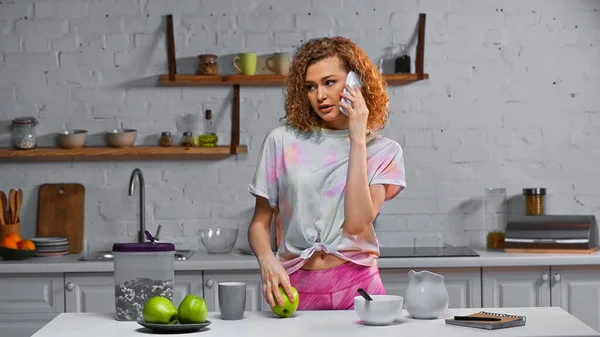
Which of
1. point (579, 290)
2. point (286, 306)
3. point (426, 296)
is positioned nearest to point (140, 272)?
point (286, 306)

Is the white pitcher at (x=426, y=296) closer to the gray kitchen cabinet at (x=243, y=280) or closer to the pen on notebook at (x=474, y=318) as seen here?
the pen on notebook at (x=474, y=318)

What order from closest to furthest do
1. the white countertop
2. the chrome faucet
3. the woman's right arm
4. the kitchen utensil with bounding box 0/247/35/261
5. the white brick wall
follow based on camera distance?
the woman's right arm < the white countertop < the kitchen utensil with bounding box 0/247/35/261 < the chrome faucet < the white brick wall

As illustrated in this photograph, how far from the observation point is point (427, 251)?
4590mm

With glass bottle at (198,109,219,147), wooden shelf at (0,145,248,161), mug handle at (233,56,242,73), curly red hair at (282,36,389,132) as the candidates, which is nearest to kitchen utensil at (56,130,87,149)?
wooden shelf at (0,145,248,161)

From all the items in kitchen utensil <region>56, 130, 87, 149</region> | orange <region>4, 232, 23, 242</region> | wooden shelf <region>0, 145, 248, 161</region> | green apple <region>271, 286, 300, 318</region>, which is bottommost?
green apple <region>271, 286, 300, 318</region>

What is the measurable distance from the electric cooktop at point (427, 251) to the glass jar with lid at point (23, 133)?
1.88 m

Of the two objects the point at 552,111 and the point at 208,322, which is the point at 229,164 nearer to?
the point at 552,111

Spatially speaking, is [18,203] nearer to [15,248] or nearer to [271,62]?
[15,248]

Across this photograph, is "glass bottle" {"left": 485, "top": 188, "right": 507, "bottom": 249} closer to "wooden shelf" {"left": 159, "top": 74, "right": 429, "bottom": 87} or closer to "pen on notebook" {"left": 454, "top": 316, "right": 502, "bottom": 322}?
"wooden shelf" {"left": 159, "top": 74, "right": 429, "bottom": 87}

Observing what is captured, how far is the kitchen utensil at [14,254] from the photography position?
14.3 ft

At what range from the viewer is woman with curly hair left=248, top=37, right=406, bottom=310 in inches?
109

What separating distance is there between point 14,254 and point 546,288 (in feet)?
8.23

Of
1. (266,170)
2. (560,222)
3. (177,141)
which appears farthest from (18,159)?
(560,222)

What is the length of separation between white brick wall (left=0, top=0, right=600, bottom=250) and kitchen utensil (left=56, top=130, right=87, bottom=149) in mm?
140
